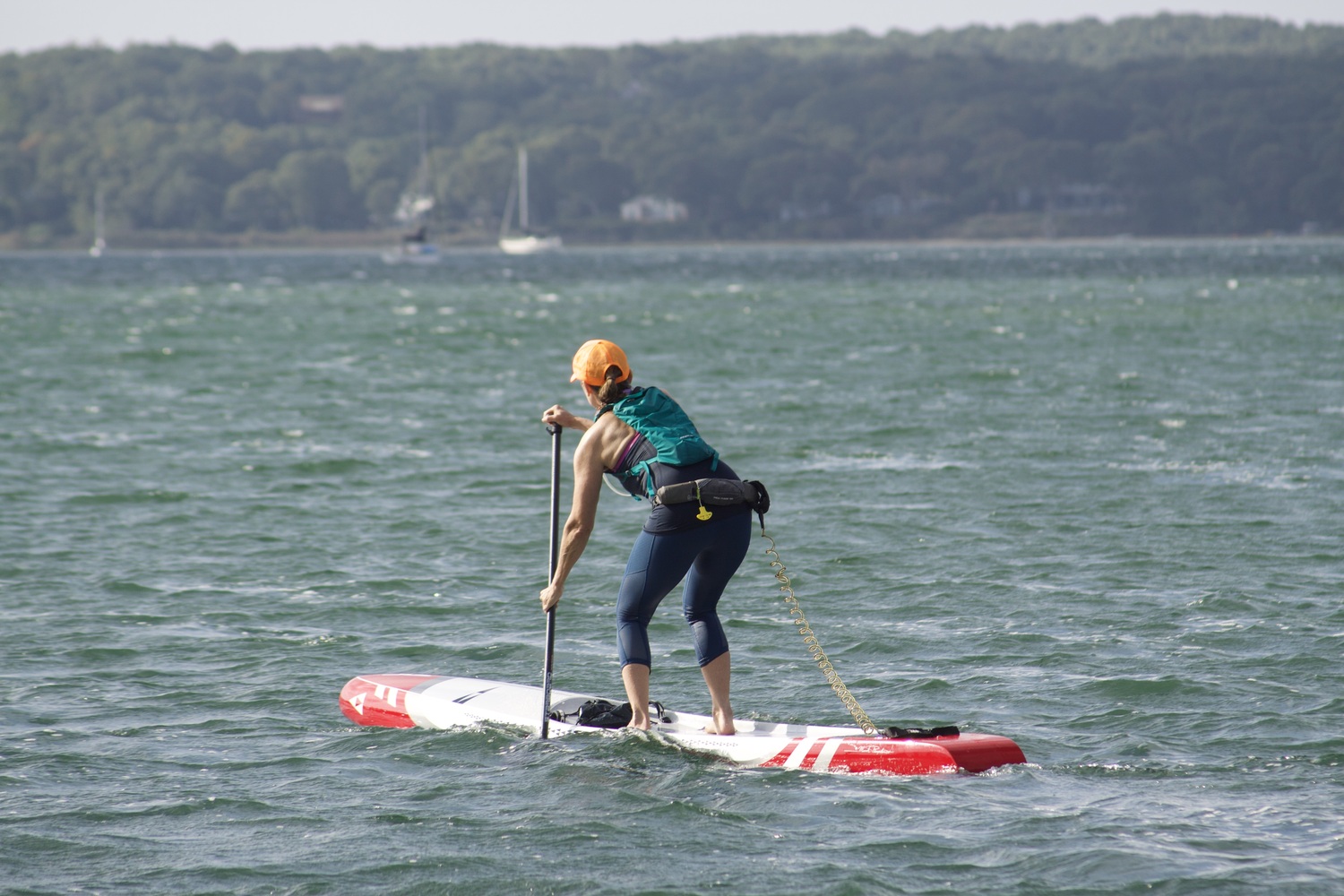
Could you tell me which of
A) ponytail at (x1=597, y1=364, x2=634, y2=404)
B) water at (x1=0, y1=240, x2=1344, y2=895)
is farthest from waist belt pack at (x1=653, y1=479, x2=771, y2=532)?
water at (x1=0, y1=240, x2=1344, y2=895)

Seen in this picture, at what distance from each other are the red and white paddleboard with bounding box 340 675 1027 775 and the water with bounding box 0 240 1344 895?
0.40 feet

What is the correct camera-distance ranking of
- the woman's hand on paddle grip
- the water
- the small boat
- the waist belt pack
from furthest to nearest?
the small boat → the woman's hand on paddle grip → the waist belt pack → the water

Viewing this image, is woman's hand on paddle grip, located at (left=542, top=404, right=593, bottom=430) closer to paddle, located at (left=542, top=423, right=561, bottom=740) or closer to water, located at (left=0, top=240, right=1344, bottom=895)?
paddle, located at (left=542, top=423, right=561, bottom=740)

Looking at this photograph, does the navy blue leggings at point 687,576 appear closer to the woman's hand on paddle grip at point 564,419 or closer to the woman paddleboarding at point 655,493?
the woman paddleboarding at point 655,493

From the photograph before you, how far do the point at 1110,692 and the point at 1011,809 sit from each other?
2.33 metres

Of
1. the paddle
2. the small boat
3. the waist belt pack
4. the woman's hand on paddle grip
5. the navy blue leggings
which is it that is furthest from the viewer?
the small boat

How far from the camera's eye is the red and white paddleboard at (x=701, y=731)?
7.66m

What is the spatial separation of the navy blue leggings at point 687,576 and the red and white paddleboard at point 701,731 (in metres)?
0.58

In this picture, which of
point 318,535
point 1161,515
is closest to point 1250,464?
point 1161,515

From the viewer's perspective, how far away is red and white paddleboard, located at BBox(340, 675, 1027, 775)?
7.66 meters

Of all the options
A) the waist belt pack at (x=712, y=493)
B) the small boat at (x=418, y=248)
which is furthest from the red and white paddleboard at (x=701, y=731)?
the small boat at (x=418, y=248)

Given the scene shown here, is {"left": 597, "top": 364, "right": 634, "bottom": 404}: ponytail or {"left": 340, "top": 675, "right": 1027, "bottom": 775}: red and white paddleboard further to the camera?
{"left": 340, "top": 675, "right": 1027, "bottom": 775}: red and white paddleboard

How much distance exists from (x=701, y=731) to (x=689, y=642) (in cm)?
275

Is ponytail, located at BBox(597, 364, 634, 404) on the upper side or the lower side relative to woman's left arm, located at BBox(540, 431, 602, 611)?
upper
